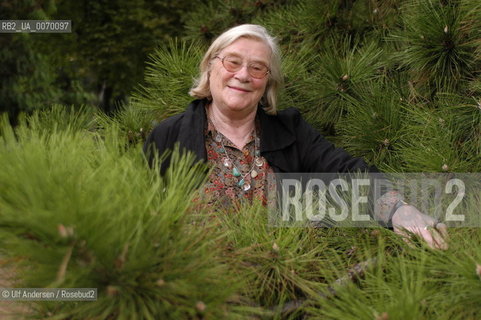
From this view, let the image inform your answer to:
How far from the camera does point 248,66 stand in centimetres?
130

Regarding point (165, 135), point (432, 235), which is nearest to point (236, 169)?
point (165, 135)

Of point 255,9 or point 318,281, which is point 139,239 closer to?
point 318,281

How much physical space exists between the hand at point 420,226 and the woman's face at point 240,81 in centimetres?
46

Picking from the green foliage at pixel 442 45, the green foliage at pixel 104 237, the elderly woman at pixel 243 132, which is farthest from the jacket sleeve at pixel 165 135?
the green foliage at pixel 104 237

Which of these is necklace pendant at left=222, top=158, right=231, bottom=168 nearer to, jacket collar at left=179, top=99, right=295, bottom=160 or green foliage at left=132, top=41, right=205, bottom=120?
jacket collar at left=179, top=99, right=295, bottom=160

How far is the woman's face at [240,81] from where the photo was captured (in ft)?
4.23

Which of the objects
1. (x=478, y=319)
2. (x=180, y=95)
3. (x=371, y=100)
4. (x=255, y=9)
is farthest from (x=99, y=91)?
(x=478, y=319)

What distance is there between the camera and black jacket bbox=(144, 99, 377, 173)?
49.2 inches

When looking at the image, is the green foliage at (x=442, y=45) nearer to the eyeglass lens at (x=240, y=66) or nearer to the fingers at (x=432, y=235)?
the eyeglass lens at (x=240, y=66)

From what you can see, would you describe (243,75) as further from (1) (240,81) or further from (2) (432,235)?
(2) (432,235)

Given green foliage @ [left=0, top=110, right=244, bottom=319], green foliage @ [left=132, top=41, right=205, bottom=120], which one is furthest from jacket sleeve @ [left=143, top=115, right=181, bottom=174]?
green foliage @ [left=0, top=110, right=244, bottom=319]

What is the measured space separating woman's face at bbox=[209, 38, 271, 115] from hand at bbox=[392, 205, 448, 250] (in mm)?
464

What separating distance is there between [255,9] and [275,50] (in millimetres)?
703

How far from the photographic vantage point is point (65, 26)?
5.58 ft
